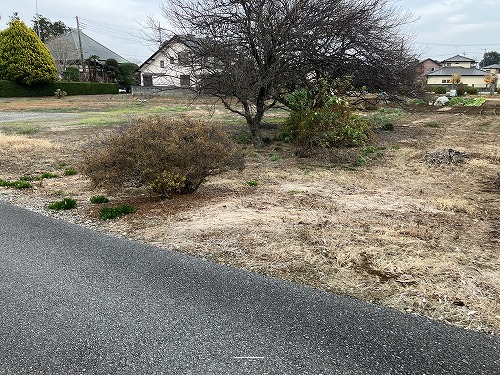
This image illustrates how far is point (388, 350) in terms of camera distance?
2.64m

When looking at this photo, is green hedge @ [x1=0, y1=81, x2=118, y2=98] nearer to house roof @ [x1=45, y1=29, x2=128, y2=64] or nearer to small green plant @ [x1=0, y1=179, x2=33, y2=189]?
house roof @ [x1=45, y1=29, x2=128, y2=64]

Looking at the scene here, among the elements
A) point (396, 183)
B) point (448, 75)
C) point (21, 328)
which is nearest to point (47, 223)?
point (21, 328)

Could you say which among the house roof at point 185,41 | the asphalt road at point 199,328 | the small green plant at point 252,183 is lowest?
the asphalt road at point 199,328

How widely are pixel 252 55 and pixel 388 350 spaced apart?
35.6 ft

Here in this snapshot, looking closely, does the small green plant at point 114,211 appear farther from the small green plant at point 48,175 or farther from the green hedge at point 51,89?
the green hedge at point 51,89

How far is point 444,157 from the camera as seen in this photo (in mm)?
10391

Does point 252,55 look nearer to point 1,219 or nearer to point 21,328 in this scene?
point 1,219

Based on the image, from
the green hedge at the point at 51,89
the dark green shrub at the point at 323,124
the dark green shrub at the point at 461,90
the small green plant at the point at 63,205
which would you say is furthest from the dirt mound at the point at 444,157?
the dark green shrub at the point at 461,90

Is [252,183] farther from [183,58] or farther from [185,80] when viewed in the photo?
[185,80]

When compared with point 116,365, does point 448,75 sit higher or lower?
higher

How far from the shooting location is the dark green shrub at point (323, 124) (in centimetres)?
1078

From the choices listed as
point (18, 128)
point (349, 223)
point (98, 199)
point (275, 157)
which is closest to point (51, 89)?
point (18, 128)

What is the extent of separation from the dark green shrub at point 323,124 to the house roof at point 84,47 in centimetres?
4524

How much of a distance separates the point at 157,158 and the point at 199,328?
3.62 meters
